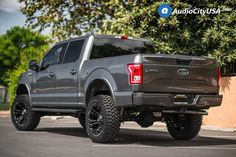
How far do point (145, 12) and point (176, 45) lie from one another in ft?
4.96

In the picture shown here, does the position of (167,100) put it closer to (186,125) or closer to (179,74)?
(179,74)

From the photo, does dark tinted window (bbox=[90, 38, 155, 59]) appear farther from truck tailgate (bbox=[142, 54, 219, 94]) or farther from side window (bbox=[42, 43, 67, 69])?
truck tailgate (bbox=[142, 54, 219, 94])

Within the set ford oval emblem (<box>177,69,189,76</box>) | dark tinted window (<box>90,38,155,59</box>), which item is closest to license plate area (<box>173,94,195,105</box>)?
ford oval emblem (<box>177,69,189,76</box>)

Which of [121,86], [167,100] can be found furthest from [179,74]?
[121,86]

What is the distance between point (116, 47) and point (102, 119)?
2075mm

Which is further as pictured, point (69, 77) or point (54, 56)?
point (54, 56)

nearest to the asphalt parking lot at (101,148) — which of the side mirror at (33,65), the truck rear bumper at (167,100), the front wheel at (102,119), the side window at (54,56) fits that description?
the front wheel at (102,119)

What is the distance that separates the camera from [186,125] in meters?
10.6

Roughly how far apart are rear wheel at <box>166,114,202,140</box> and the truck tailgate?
1.02 meters

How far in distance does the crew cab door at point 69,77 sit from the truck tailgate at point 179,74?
2.07 m

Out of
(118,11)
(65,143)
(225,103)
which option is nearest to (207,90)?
(65,143)

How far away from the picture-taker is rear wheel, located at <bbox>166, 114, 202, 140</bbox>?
10.5 m

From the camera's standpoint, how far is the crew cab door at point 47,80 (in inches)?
442

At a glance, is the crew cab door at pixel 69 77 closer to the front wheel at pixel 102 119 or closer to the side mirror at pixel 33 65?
the front wheel at pixel 102 119
